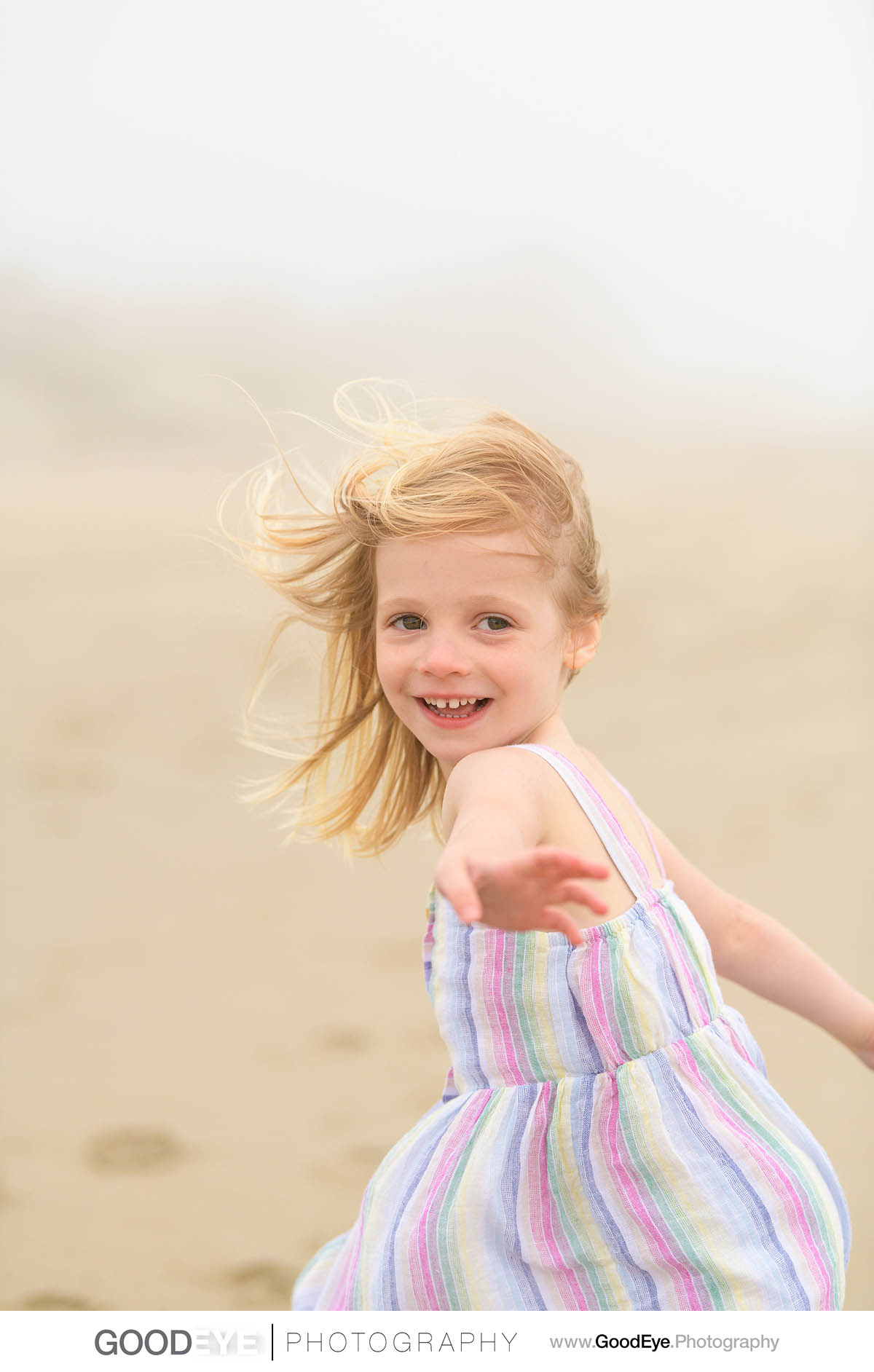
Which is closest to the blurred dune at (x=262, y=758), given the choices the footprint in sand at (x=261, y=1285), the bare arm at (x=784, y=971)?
the footprint in sand at (x=261, y=1285)

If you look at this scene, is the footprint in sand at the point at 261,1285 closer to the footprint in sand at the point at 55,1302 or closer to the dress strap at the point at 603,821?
the footprint in sand at the point at 55,1302

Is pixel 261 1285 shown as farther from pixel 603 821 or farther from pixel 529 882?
pixel 529 882

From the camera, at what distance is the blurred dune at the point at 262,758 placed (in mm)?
1869

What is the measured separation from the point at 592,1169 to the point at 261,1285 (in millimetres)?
767

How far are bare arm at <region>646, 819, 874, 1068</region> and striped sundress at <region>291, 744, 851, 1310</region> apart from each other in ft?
0.89

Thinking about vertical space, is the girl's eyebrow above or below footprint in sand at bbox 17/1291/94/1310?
above

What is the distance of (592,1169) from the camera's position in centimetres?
102

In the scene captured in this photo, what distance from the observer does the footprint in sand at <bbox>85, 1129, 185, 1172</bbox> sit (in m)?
1.84

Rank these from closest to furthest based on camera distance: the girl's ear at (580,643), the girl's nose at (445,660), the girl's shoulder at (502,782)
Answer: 1. the girl's shoulder at (502,782)
2. the girl's nose at (445,660)
3. the girl's ear at (580,643)

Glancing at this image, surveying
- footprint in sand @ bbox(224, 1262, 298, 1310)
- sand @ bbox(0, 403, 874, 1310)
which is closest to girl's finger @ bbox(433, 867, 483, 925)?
sand @ bbox(0, 403, 874, 1310)

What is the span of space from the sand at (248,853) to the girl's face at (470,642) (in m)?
0.44

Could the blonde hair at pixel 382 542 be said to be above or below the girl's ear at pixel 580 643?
above
